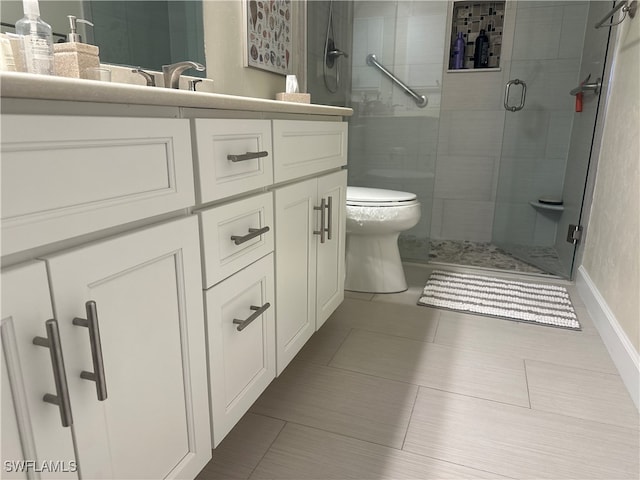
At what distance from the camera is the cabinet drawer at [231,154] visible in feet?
2.72

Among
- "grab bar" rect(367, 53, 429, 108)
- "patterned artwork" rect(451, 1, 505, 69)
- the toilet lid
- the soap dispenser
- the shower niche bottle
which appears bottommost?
the toilet lid

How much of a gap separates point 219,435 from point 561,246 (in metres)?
2.41

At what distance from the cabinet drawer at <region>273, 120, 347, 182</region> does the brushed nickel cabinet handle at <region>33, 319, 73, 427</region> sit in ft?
2.23

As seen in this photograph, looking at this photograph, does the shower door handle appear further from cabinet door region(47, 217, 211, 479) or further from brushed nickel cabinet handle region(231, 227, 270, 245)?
cabinet door region(47, 217, 211, 479)

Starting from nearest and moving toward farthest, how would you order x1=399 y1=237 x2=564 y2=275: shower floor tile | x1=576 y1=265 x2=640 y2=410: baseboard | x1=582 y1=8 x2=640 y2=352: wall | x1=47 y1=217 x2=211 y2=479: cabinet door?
x1=47 y1=217 x2=211 y2=479: cabinet door < x1=576 y1=265 x2=640 y2=410: baseboard < x1=582 y1=8 x2=640 y2=352: wall < x1=399 y1=237 x2=564 y2=275: shower floor tile

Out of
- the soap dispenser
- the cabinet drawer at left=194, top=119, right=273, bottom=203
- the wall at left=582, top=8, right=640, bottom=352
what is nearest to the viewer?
the cabinet drawer at left=194, top=119, right=273, bottom=203

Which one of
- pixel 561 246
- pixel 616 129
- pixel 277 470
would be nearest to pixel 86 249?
pixel 277 470

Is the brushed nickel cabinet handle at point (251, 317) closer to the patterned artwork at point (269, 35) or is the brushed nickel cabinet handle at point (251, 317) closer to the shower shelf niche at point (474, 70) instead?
the patterned artwork at point (269, 35)

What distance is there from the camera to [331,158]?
151 cm

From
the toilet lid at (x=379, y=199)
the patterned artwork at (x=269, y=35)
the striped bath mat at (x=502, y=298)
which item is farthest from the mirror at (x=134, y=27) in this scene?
the striped bath mat at (x=502, y=298)

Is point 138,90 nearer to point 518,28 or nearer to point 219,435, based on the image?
point 219,435

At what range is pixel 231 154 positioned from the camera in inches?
36.1

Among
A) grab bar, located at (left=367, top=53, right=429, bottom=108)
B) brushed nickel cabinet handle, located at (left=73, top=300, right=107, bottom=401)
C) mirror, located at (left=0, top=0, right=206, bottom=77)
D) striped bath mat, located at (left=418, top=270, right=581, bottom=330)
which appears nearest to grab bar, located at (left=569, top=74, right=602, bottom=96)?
grab bar, located at (left=367, top=53, right=429, bottom=108)

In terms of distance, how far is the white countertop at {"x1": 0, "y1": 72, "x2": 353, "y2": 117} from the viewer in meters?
0.49
